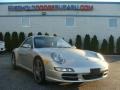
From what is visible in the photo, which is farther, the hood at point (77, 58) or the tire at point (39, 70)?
the tire at point (39, 70)

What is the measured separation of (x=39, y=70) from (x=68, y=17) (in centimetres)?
1664

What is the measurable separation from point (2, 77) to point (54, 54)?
7.15 feet

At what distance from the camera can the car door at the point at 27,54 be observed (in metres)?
9.04

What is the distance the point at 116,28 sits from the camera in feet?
81.1

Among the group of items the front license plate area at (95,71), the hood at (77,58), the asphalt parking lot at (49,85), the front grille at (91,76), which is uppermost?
the hood at (77,58)

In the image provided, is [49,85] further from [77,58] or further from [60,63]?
[77,58]

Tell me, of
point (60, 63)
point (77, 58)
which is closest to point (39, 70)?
point (60, 63)

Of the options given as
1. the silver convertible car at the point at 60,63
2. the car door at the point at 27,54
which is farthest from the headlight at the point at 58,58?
the car door at the point at 27,54

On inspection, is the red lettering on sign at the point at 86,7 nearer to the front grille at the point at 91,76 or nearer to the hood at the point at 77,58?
the hood at the point at 77,58

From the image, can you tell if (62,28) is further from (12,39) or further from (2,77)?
(2,77)

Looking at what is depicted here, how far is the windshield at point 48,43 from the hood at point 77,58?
55 cm

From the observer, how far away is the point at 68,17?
80.4 ft

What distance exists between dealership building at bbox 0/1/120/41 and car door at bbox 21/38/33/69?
14679mm

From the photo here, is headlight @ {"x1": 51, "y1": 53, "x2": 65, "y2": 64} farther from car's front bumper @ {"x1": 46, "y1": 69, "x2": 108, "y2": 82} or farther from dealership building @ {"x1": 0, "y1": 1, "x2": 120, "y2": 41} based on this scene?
dealership building @ {"x1": 0, "y1": 1, "x2": 120, "y2": 41}
